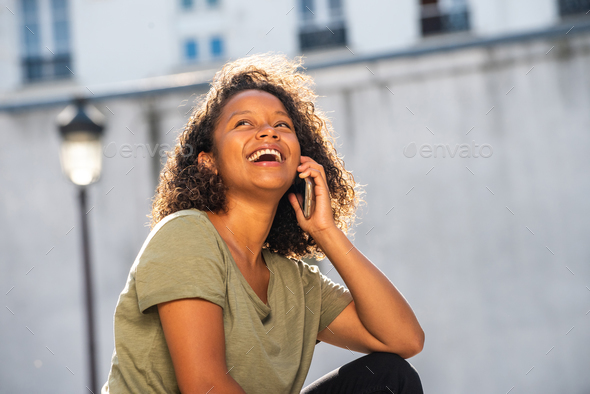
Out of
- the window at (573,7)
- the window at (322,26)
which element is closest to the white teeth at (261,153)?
the window at (322,26)

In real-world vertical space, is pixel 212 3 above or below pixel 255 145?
above

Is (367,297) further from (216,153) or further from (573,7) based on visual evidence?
(573,7)

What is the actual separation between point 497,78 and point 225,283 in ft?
18.5

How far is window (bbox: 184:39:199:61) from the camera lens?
26.3 ft

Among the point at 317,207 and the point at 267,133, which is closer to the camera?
the point at 267,133

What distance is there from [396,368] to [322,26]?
6356 millimetres

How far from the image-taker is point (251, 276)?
198 centimetres

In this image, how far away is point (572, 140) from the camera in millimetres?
6105

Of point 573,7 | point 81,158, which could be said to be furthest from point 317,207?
point 573,7

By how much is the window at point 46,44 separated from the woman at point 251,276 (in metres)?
6.36

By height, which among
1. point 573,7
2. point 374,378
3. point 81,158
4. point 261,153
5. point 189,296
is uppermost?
point 573,7

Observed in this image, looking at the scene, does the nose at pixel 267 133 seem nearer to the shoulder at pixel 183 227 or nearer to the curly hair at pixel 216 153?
the curly hair at pixel 216 153

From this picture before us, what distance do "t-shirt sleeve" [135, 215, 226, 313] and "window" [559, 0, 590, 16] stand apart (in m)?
6.79

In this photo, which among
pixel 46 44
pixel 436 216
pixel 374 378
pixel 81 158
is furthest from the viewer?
pixel 46 44
